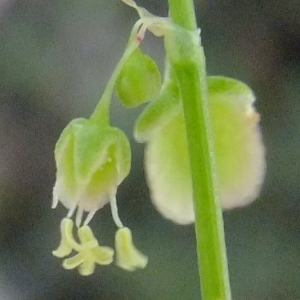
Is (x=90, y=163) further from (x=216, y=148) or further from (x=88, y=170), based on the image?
(x=216, y=148)

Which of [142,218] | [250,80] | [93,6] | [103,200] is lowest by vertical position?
[103,200]

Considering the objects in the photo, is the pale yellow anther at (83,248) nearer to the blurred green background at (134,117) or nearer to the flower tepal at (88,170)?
the flower tepal at (88,170)

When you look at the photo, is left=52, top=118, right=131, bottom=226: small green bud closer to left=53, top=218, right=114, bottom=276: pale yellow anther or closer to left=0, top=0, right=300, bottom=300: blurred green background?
left=53, top=218, right=114, bottom=276: pale yellow anther

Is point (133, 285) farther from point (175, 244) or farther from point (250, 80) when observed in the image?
point (250, 80)

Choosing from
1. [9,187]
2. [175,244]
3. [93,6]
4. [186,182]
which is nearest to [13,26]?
[93,6]

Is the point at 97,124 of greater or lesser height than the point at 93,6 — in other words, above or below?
below

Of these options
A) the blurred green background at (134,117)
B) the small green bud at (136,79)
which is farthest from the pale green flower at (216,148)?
the blurred green background at (134,117)

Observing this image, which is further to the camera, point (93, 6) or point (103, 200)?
point (93, 6)
